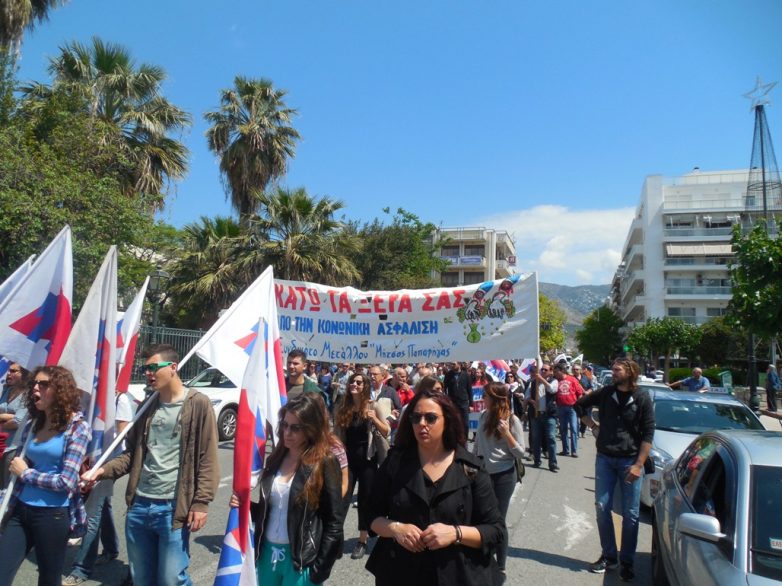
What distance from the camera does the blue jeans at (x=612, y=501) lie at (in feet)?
16.9

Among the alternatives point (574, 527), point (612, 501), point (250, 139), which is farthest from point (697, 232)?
point (612, 501)

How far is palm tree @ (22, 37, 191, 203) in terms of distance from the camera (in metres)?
18.5

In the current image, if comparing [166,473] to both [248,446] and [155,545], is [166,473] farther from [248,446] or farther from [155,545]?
[248,446]

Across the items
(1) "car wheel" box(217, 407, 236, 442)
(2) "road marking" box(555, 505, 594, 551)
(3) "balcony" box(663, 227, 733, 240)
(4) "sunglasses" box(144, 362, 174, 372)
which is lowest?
(2) "road marking" box(555, 505, 594, 551)

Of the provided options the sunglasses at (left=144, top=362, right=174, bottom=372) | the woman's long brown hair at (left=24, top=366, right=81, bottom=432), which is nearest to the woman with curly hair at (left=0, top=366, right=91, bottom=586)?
the woman's long brown hair at (left=24, top=366, right=81, bottom=432)

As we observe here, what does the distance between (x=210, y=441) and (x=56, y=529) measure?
0.91 meters

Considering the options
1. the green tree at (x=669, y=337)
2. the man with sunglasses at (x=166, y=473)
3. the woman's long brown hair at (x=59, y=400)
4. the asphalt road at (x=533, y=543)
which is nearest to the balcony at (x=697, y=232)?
the green tree at (x=669, y=337)

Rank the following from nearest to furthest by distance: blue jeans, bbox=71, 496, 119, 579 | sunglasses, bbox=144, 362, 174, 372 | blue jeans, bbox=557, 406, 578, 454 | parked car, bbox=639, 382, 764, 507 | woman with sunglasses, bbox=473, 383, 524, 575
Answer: sunglasses, bbox=144, 362, 174, 372 < blue jeans, bbox=71, 496, 119, 579 < woman with sunglasses, bbox=473, 383, 524, 575 < parked car, bbox=639, 382, 764, 507 < blue jeans, bbox=557, 406, 578, 454

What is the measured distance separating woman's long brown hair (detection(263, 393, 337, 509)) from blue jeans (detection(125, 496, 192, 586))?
74 centimetres

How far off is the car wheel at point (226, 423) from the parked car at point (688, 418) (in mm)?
7886

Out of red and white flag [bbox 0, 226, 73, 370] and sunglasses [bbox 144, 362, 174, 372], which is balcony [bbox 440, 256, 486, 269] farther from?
sunglasses [bbox 144, 362, 174, 372]

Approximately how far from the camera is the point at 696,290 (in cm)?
6194

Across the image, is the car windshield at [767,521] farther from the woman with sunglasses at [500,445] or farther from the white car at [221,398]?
the white car at [221,398]

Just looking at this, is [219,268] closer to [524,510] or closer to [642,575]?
[524,510]
